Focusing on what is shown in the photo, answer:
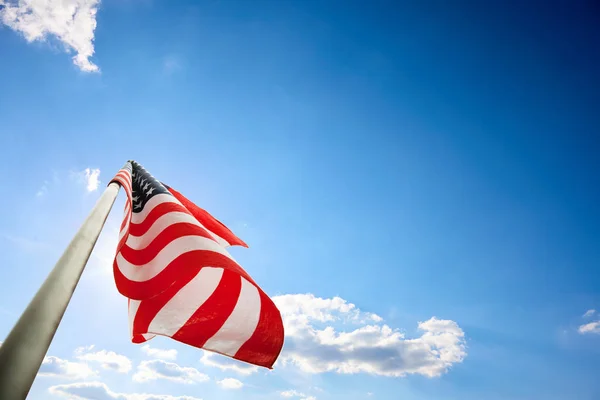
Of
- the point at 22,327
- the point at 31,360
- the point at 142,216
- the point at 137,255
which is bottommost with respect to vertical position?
the point at 31,360

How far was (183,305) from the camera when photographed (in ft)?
20.9

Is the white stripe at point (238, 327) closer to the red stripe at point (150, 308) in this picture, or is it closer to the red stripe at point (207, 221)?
the red stripe at point (150, 308)

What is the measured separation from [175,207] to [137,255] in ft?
3.72

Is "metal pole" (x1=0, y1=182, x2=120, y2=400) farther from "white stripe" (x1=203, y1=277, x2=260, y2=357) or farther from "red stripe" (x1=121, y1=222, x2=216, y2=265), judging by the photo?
"white stripe" (x1=203, y1=277, x2=260, y2=357)

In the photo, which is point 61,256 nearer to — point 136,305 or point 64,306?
point 64,306

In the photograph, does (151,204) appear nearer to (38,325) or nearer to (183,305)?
(183,305)

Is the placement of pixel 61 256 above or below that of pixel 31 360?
above

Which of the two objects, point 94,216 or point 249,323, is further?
point 249,323

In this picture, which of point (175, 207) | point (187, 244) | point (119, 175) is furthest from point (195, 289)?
point (119, 175)

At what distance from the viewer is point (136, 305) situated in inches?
260

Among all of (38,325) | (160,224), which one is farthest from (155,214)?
(38,325)

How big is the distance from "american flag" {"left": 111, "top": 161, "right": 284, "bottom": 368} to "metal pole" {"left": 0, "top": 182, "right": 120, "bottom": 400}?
190cm

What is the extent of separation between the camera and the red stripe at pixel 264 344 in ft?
19.9

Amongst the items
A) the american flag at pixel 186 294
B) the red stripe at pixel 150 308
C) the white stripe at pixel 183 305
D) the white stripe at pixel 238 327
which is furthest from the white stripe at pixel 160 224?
the white stripe at pixel 238 327
